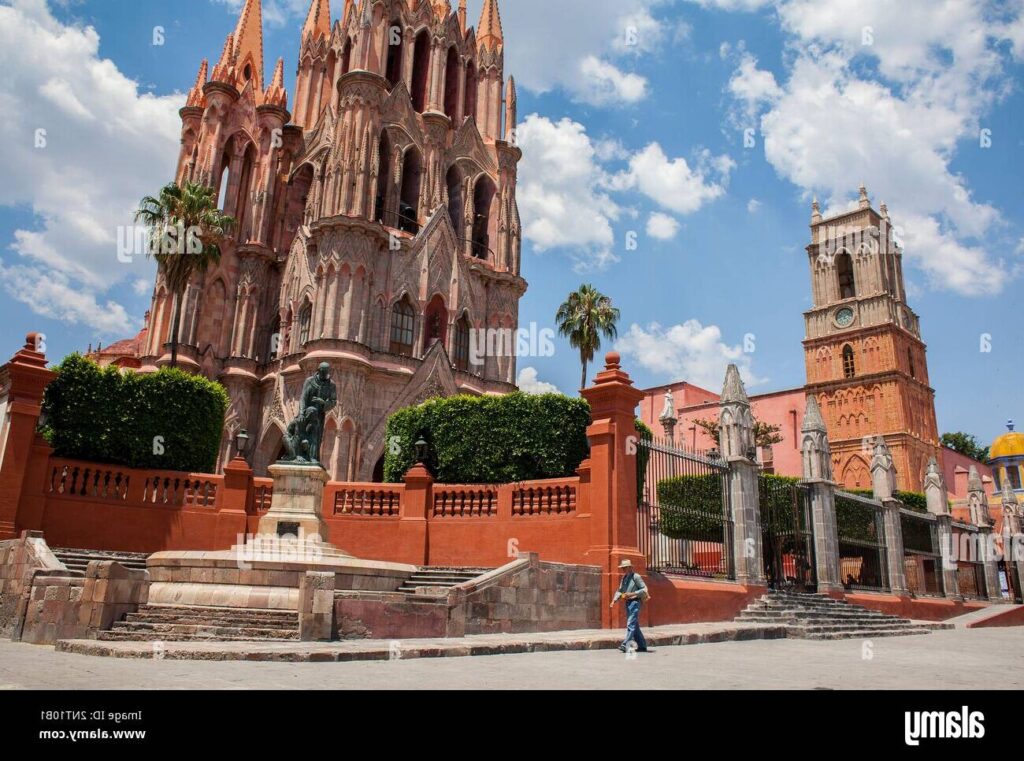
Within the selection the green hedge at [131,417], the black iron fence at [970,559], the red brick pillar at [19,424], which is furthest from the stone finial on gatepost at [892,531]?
the red brick pillar at [19,424]

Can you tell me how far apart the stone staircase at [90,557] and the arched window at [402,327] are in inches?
624

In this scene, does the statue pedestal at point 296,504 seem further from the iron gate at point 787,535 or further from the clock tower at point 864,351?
the clock tower at point 864,351

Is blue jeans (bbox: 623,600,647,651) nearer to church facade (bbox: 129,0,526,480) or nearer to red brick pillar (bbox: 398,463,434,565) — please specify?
red brick pillar (bbox: 398,463,434,565)

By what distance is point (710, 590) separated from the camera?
1540 centimetres

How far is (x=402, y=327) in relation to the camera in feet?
103

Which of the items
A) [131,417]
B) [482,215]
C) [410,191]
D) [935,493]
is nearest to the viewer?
[131,417]

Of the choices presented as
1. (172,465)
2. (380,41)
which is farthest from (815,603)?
(380,41)

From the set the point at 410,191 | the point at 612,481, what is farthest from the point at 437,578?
the point at 410,191

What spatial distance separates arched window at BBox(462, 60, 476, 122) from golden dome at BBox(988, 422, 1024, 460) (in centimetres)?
5380

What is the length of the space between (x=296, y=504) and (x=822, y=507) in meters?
13.4

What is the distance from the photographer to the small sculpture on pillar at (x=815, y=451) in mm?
20625

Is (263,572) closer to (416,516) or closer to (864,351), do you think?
(416,516)

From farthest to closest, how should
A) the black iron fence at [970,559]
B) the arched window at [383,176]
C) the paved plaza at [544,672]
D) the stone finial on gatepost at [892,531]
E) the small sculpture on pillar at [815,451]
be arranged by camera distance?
the arched window at [383,176], the black iron fence at [970,559], the stone finial on gatepost at [892,531], the small sculpture on pillar at [815,451], the paved plaza at [544,672]
